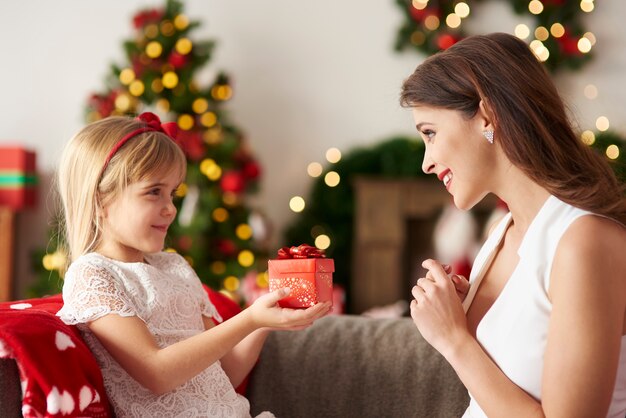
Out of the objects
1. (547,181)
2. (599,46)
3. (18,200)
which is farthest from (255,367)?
→ (599,46)

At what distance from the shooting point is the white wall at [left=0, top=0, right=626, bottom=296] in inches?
206

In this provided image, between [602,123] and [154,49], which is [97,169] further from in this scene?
[602,123]

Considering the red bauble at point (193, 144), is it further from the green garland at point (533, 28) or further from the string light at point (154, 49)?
the green garland at point (533, 28)

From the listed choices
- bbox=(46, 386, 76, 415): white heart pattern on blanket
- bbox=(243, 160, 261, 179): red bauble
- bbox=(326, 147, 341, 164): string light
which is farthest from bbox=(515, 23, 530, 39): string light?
bbox=(46, 386, 76, 415): white heart pattern on blanket

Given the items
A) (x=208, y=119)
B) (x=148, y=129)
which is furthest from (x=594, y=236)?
(x=208, y=119)

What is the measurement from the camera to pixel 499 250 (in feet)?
5.94

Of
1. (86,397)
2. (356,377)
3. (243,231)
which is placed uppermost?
(86,397)

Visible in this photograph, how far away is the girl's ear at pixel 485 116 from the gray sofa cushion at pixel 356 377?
0.75 m

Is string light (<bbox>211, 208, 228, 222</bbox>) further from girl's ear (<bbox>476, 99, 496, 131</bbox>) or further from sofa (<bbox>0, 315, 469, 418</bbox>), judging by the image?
girl's ear (<bbox>476, 99, 496, 131</bbox>)

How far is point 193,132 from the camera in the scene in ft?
15.0

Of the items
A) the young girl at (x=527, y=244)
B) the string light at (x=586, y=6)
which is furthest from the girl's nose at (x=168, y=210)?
the string light at (x=586, y=6)

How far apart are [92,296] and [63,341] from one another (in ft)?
0.44

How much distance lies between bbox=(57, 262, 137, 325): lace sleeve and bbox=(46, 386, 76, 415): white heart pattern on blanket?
0.21 meters

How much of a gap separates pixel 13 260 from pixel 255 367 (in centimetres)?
321
